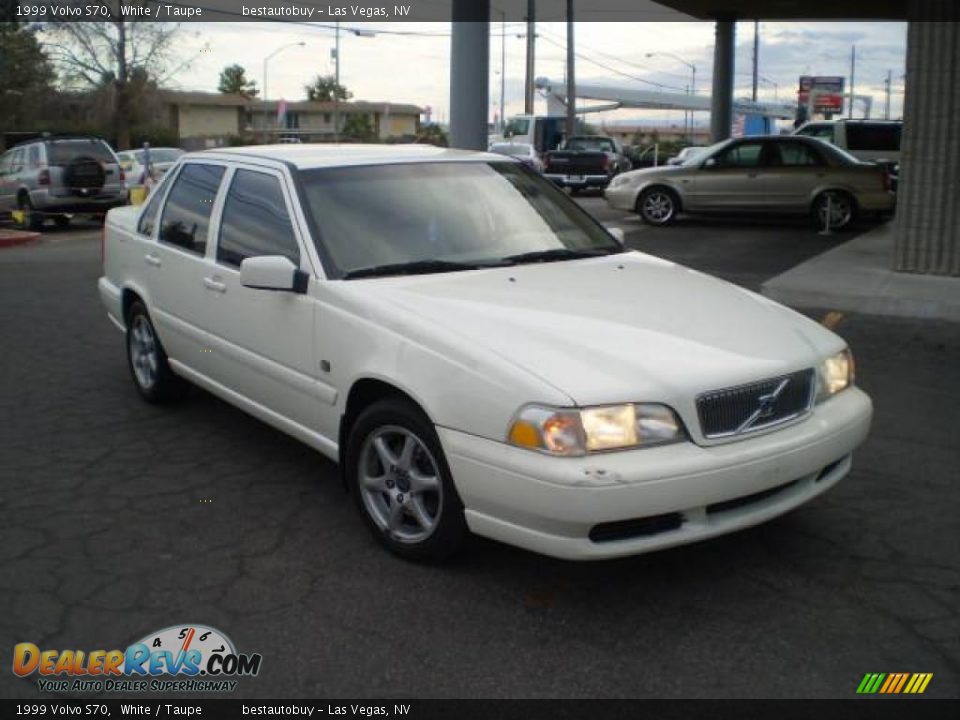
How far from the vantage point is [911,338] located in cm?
876

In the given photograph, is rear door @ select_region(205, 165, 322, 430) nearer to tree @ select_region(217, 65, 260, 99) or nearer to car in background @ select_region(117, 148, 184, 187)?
car in background @ select_region(117, 148, 184, 187)

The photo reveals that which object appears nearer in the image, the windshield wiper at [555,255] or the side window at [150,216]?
the windshield wiper at [555,255]

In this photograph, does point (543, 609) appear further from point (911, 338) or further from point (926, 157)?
point (926, 157)

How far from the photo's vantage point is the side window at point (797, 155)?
17359mm

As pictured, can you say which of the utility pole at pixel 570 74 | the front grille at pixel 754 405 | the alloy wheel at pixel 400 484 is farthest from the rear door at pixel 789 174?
the utility pole at pixel 570 74

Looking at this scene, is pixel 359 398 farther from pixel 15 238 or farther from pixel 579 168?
pixel 579 168

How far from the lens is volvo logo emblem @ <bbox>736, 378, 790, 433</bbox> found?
3.73 meters

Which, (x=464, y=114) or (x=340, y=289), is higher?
(x=464, y=114)

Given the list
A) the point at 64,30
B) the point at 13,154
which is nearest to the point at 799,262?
the point at 13,154

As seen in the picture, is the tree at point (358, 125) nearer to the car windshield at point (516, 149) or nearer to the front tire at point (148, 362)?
the car windshield at point (516, 149)

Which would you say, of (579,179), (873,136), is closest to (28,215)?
(579,179)

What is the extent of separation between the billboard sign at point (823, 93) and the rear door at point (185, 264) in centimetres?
4856
